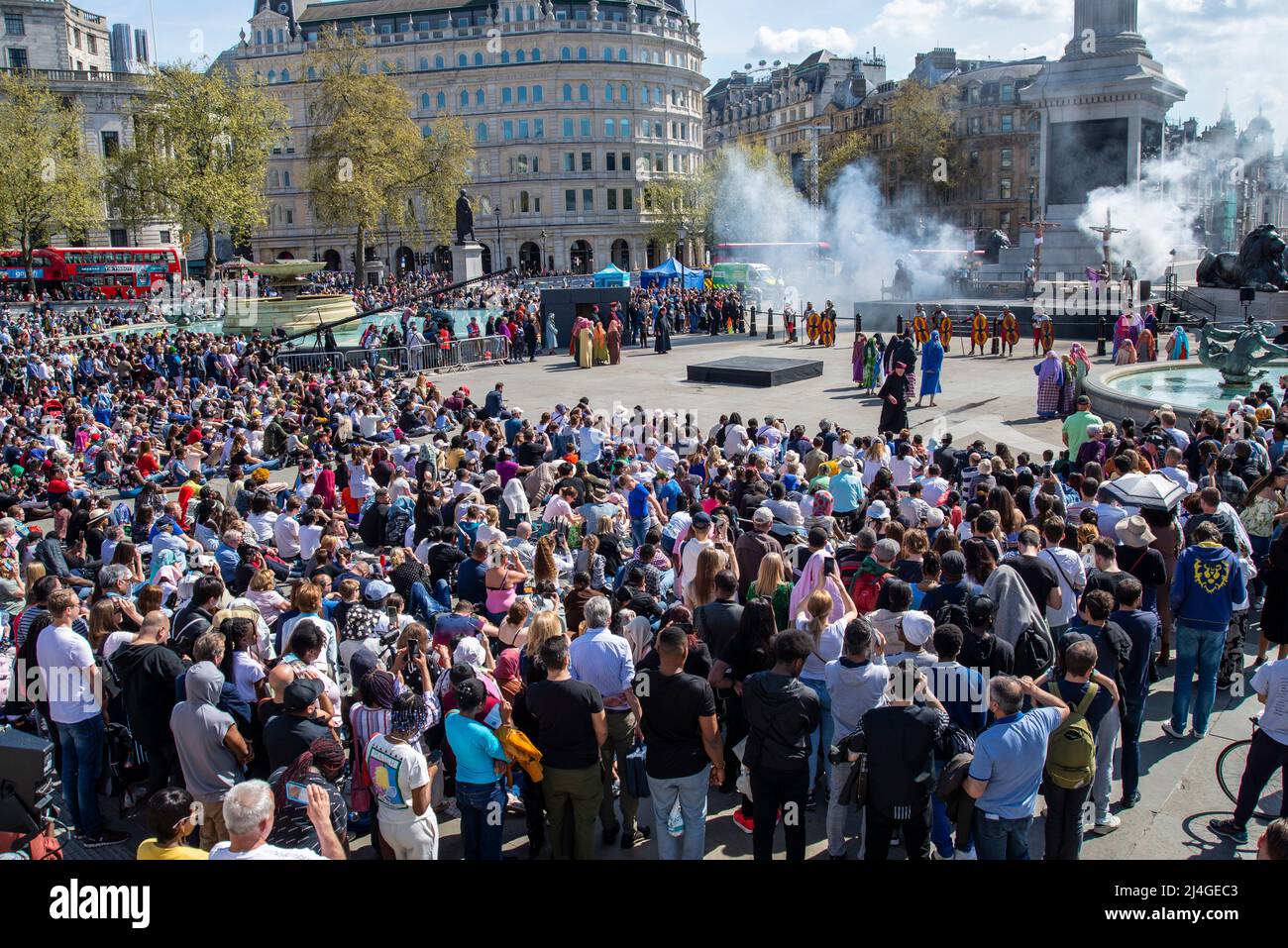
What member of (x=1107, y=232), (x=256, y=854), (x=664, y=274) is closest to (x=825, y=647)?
(x=256, y=854)

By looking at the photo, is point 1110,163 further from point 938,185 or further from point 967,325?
point 938,185

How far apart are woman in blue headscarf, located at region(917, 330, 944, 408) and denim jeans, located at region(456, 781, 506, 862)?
17671 millimetres

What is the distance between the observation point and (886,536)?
787cm

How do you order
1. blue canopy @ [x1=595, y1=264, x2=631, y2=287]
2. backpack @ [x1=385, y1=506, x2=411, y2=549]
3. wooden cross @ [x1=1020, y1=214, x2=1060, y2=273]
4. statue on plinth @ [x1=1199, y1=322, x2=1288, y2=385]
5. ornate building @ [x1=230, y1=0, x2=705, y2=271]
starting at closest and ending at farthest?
backpack @ [x1=385, y1=506, x2=411, y2=549] → statue on plinth @ [x1=1199, y1=322, x2=1288, y2=385] → blue canopy @ [x1=595, y1=264, x2=631, y2=287] → wooden cross @ [x1=1020, y1=214, x2=1060, y2=273] → ornate building @ [x1=230, y1=0, x2=705, y2=271]

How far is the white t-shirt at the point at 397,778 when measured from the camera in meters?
5.18

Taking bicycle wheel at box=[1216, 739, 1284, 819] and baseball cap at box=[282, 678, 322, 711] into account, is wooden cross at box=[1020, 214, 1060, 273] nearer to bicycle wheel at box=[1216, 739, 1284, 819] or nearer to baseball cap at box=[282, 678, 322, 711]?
bicycle wheel at box=[1216, 739, 1284, 819]

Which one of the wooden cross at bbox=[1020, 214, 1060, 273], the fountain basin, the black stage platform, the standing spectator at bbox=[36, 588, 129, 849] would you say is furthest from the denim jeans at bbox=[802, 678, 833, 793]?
the wooden cross at bbox=[1020, 214, 1060, 273]

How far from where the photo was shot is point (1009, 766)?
5074 mm

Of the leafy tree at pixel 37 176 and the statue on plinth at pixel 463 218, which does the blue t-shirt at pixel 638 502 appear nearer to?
the statue on plinth at pixel 463 218

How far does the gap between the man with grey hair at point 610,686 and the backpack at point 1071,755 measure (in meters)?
2.29

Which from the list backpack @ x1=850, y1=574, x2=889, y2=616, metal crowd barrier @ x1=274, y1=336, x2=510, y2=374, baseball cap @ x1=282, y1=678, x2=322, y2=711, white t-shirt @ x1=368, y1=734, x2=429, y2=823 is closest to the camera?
white t-shirt @ x1=368, y1=734, x2=429, y2=823

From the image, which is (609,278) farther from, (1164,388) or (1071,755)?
(1071,755)

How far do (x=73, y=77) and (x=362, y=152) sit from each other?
3516cm

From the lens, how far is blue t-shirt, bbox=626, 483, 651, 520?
1152cm
